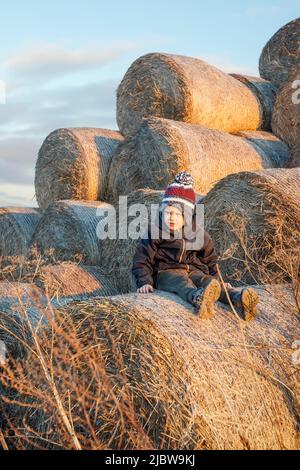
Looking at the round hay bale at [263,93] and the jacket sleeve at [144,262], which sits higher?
the round hay bale at [263,93]

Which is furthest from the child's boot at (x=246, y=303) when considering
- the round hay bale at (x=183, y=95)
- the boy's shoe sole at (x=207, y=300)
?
the round hay bale at (x=183, y=95)

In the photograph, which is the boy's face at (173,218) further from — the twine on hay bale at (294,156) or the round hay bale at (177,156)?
the twine on hay bale at (294,156)

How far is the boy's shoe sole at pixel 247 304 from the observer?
14.9 ft

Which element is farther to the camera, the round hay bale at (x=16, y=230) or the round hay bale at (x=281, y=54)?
the round hay bale at (x=281, y=54)

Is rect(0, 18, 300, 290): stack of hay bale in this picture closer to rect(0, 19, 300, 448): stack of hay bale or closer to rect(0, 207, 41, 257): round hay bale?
rect(0, 19, 300, 448): stack of hay bale

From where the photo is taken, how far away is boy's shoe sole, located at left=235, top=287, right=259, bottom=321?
14.9 feet

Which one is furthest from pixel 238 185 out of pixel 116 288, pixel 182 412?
pixel 182 412

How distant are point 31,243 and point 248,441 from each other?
15.3ft

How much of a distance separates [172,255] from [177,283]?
588 mm

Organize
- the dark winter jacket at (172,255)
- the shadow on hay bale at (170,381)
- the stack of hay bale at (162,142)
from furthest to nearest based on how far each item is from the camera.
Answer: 1. the stack of hay bale at (162,142)
2. the dark winter jacket at (172,255)
3. the shadow on hay bale at (170,381)

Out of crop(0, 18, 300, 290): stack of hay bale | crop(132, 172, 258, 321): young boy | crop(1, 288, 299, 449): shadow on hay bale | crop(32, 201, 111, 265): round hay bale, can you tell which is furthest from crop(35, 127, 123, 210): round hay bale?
crop(1, 288, 299, 449): shadow on hay bale

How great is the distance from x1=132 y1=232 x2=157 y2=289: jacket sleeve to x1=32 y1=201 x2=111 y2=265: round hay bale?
73.1 inches

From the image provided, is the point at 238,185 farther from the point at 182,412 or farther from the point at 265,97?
the point at 265,97

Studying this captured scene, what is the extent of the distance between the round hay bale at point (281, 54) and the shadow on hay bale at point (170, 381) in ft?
18.6
